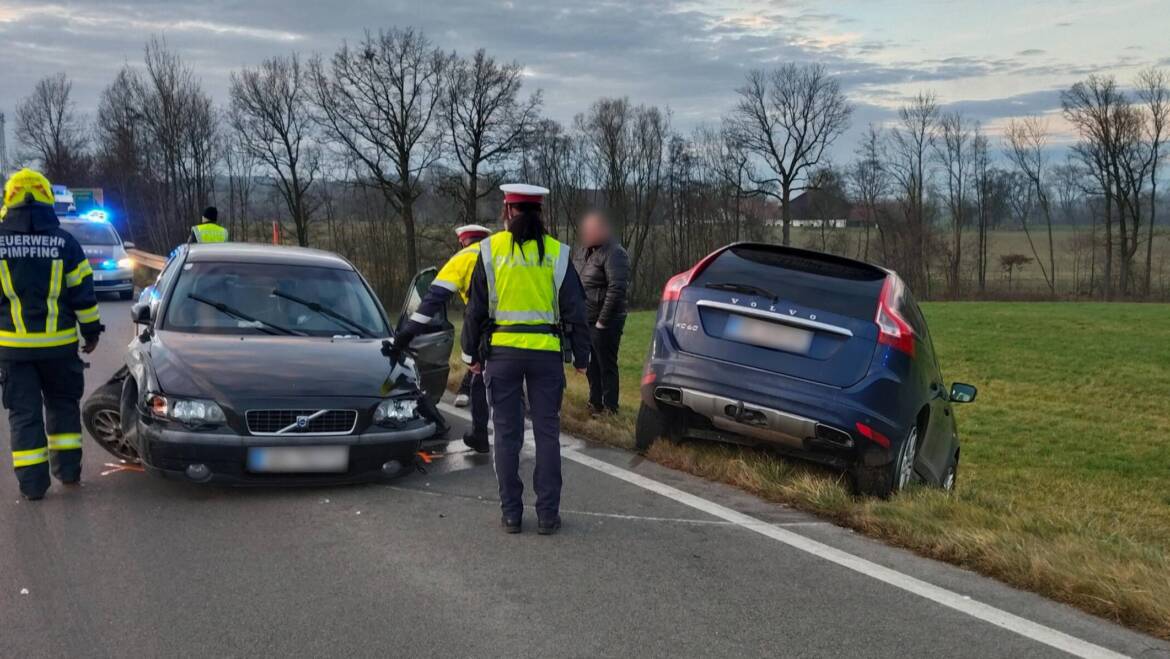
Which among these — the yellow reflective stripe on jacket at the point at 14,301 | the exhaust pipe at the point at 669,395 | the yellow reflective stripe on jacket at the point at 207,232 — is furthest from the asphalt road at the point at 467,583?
the yellow reflective stripe on jacket at the point at 207,232

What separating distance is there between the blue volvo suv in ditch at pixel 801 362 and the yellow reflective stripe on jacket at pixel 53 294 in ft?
11.8

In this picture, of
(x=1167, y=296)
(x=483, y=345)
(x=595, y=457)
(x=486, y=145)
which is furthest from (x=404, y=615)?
(x=1167, y=296)

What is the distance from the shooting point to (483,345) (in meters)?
5.10

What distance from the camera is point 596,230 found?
26.4 ft

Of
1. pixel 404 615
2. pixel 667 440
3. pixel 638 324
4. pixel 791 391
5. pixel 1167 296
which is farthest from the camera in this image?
pixel 1167 296

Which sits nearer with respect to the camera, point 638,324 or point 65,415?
point 65,415

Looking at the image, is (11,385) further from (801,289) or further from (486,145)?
(486,145)

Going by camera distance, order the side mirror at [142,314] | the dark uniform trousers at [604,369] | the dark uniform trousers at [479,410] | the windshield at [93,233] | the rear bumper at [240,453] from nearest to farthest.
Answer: the rear bumper at [240,453] → the side mirror at [142,314] → the dark uniform trousers at [479,410] → the dark uniform trousers at [604,369] → the windshield at [93,233]

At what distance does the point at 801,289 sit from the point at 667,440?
1.56 m

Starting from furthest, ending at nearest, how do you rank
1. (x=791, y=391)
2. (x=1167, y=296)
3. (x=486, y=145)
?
(x=1167, y=296), (x=486, y=145), (x=791, y=391)

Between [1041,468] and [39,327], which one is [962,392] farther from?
[1041,468]

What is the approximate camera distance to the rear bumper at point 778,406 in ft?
18.0

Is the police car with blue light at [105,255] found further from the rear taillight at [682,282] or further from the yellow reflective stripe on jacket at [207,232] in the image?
the rear taillight at [682,282]

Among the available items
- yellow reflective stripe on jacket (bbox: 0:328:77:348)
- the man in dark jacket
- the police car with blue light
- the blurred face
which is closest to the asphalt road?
yellow reflective stripe on jacket (bbox: 0:328:77:348)
